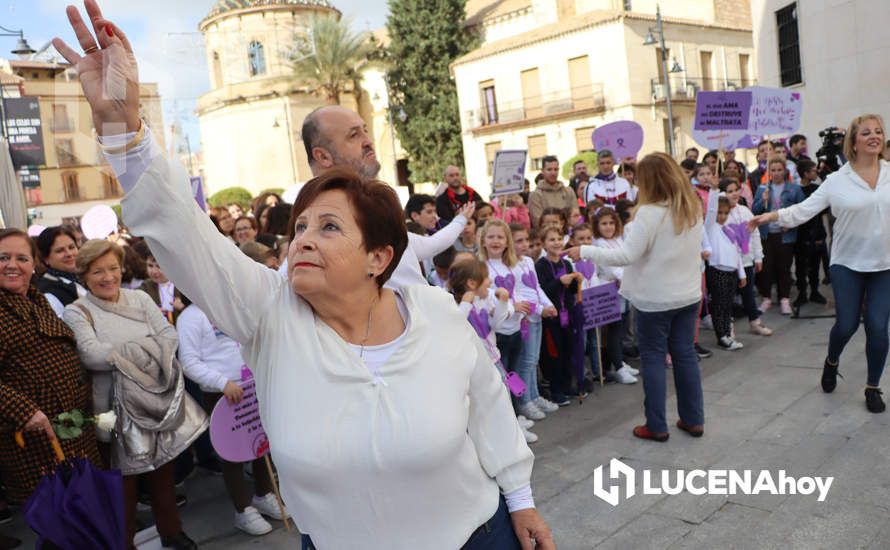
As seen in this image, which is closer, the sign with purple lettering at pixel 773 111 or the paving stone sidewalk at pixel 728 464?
the paving stone sidewalk at pixel 728 464

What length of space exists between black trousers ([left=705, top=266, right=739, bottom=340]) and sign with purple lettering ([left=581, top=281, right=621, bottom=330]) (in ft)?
4.78

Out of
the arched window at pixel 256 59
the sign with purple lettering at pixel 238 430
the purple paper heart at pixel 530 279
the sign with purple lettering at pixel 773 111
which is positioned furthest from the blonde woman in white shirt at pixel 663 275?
the arched window at pixel 256 59

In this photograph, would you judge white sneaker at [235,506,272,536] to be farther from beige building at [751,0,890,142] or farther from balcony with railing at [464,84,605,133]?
balcony with railing at [464,84,605,133]

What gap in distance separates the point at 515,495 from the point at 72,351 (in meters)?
2.88

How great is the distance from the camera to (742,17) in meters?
42.9

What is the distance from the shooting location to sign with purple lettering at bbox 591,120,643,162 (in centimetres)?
1114

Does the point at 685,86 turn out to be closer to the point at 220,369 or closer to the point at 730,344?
the point at 730,344

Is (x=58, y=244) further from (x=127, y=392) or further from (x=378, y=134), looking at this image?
(x=378, y=134)

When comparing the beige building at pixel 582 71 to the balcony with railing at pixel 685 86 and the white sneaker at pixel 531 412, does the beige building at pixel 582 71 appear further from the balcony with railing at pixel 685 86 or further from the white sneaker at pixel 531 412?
the white sneaker at pixel 531 412

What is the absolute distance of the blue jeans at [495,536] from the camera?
2.07 meters

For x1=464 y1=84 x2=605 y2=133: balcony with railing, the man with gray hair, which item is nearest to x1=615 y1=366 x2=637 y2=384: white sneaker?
the man with gray hair

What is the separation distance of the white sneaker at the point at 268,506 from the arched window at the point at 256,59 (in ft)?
148

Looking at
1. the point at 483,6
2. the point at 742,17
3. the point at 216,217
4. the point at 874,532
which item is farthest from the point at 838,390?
the point at 483,6

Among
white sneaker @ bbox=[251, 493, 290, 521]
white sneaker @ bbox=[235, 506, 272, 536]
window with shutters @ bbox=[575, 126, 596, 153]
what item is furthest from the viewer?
window with shutters @ bbox=[575, 126, 596, 153]
